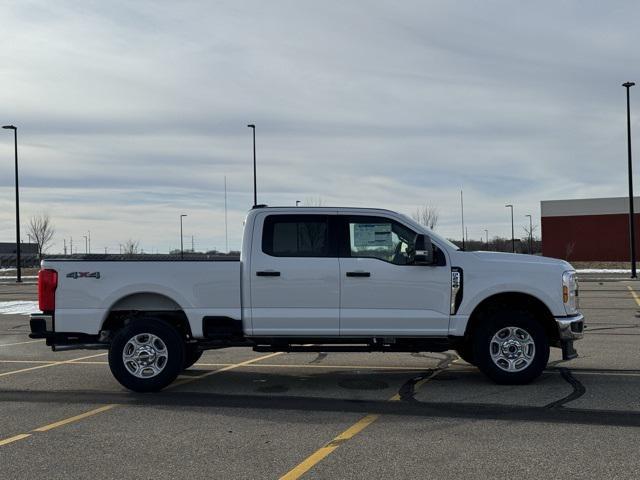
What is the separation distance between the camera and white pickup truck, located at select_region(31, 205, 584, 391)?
25.3 ft

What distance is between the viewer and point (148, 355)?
7738mm

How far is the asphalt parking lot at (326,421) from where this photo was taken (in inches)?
192

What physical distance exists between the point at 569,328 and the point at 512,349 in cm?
69

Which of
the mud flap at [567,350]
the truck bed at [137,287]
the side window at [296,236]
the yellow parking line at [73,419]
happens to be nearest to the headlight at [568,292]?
the mud flap at [567,350]

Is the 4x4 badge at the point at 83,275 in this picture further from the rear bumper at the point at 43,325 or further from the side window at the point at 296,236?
the side window at the point at 296,236

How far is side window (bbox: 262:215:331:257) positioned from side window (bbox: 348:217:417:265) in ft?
1.10

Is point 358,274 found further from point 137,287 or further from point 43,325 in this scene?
point 43,325

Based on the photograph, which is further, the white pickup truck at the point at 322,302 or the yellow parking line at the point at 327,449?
the white pickup truck at the point at 322,302

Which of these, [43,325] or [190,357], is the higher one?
[43,325]

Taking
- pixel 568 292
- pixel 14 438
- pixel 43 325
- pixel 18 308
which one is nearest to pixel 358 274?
pixel 568 292

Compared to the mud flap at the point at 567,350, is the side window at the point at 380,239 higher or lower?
higher

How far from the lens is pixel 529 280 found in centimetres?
770

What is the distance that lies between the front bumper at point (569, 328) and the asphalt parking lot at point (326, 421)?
0.58 meters

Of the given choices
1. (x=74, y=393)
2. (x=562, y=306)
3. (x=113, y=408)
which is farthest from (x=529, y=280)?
(x=74, y=393)
